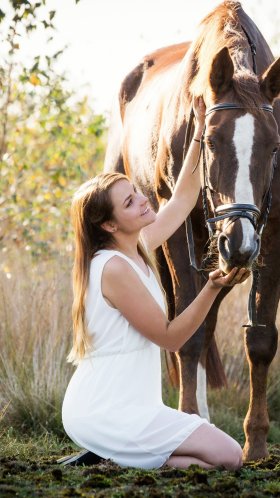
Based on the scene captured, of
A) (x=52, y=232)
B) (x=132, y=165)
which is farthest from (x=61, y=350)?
(x=52, y=232)

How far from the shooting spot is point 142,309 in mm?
4105

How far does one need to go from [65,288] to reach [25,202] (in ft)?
11.1

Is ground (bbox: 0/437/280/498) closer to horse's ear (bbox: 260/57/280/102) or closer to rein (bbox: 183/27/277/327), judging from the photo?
rein (bbox: 183/27/277/327)

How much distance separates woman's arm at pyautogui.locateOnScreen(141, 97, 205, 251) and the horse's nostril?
1.77 ft

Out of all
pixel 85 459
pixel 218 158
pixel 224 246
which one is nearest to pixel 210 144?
pixel 218 158

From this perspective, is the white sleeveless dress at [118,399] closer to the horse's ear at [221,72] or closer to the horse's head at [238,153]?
the horse's head at [238,153]

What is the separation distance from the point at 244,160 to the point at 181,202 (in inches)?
24.8

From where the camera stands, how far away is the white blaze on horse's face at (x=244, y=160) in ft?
13.8

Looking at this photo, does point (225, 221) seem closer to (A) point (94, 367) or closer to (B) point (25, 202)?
Answer: (A) point (94, 367)

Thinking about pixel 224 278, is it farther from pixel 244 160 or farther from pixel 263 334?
pixel 263 334

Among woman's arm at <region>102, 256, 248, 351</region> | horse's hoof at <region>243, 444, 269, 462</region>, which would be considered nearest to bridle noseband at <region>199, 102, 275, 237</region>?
woman's arm at <region>102, 256, 248, 351</region>

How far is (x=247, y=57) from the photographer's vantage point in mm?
5031

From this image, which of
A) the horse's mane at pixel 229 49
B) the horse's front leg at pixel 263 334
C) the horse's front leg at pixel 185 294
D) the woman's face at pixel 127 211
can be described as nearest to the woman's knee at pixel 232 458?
the woman's face at pixel 127 211

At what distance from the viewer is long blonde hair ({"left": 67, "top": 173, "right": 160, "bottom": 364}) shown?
4.23 metres
